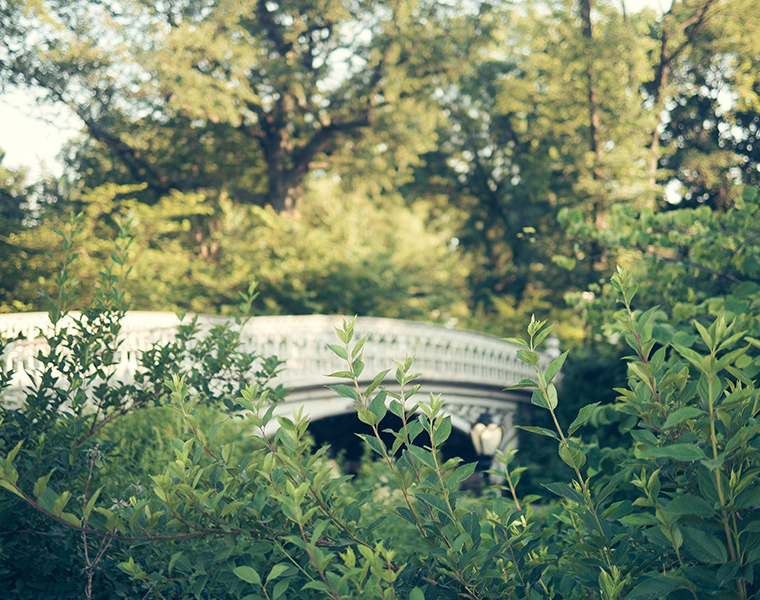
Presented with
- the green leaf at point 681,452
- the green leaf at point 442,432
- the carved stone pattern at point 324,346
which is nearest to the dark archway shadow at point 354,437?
the carved stone pattern at point 324,346

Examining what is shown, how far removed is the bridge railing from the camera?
7086mm

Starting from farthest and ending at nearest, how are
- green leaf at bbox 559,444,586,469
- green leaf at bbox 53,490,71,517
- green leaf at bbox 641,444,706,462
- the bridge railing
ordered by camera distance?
1. the bridge railing
2. green leaf at bbox 559,444,586,469
3. green leaf at bbox 53,490,71,517
4. green leaf at bbox 641,444,706,462

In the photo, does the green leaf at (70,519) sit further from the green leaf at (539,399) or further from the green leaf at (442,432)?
the green leaf at (539,399)

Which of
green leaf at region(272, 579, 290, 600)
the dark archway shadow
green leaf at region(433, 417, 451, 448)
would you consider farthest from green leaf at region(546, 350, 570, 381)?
the dark archway shadow

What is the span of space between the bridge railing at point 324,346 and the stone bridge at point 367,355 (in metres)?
0.01

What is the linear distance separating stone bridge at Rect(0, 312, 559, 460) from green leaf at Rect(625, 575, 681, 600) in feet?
16.1

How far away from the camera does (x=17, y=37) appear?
14.3m

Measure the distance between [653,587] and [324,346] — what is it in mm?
8332

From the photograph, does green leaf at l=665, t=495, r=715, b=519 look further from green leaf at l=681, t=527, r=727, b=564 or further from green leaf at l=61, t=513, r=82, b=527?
green leaf at l=61, t=513, r=82, b=527

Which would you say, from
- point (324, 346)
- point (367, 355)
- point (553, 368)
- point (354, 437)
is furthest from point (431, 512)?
point (354, 437)

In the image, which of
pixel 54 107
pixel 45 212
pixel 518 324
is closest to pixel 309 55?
pixel 54 107

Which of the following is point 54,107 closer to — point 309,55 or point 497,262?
point 309,55

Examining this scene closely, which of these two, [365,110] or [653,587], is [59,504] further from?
[365,110]

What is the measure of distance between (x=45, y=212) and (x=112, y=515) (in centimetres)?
1510
